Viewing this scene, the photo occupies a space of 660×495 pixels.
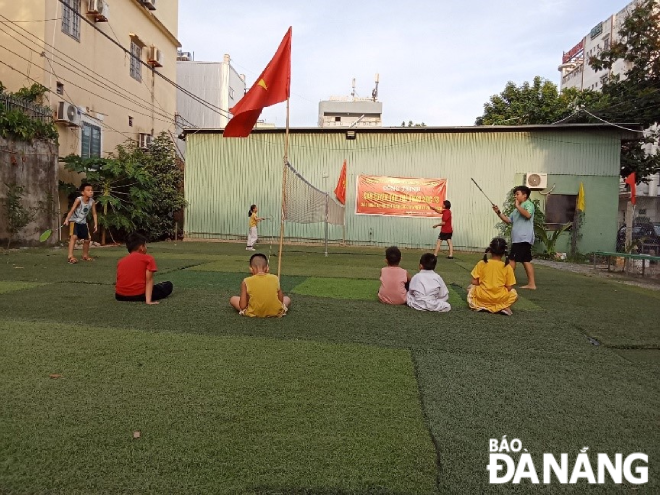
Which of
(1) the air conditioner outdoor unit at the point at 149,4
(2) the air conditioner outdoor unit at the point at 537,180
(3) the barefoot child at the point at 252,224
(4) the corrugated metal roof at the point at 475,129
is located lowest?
(3) the barefoot child at the point at 252,224

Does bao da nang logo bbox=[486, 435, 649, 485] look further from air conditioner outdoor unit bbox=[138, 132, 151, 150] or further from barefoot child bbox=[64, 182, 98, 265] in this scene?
air conditioner outdoor unit bbox=[138, 132, 151, 150]

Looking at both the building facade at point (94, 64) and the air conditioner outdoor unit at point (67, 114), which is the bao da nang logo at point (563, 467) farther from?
the air conditioner outdoor unit at point (67, 114)

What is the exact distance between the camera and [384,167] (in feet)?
59.0

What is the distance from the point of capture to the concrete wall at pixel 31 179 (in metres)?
11.7

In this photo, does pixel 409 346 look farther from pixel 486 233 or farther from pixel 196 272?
pixel 486 233

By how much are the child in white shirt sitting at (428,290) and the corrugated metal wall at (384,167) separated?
11.9 metres

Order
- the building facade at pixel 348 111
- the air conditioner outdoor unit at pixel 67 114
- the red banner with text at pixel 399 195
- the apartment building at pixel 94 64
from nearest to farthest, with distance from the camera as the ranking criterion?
the apartment building at pixel 94 64 < the air conditioner outdoor unit at pixel 67 114 < the red banner with text at pixel 399 195 < the building facade at pixel 348 111

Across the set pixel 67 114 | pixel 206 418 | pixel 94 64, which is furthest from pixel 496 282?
pixel 94 64

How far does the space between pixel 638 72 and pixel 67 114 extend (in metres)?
18.8

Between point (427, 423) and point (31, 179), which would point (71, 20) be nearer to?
point (31, 179)

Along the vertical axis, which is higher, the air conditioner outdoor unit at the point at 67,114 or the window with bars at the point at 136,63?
the window with bars at the point at 136,63

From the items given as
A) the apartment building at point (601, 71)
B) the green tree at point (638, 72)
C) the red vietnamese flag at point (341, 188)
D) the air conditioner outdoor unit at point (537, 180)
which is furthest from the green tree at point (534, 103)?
the apartment building at point (601, 71)

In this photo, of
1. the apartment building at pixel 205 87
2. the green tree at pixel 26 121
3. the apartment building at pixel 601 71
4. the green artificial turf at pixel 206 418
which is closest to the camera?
the green artificial turf at pixel 206 418

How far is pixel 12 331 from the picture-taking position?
4.48 m
